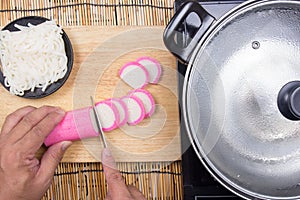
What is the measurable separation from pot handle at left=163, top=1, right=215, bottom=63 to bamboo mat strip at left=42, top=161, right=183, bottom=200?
377 millimetres

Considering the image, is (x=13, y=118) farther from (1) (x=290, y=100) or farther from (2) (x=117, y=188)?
(1) (x=290, y=100)

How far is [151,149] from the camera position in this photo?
1258 millimetres

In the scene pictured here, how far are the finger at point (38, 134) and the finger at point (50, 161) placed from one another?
0.03 m

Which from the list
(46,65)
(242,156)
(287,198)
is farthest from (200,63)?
(46,65)

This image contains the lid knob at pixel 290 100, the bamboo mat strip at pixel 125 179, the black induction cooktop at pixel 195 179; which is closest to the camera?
the lid knob at pixel 290 100

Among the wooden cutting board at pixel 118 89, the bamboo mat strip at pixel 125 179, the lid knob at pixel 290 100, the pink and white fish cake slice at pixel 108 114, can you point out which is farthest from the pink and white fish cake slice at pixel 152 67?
the lid knob at pixel 290 100

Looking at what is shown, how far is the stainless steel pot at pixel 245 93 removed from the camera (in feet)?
3.11

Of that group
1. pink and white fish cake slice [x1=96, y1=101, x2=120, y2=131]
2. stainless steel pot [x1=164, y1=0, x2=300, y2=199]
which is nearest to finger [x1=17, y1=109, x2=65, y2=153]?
pink and white fish cake slice [x1=96, y1=101, x2=120, y2=131]

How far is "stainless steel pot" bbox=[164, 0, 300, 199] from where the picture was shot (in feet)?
3.11

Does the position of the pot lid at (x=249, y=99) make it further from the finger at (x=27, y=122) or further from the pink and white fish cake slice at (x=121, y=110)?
the finger at (x=27, y=122)

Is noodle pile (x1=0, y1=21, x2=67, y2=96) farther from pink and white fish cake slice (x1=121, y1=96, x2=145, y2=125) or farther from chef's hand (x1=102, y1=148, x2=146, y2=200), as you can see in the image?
chef's hand (x1=102, y1=148, x2=146, y2=200)

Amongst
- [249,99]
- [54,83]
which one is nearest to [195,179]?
[249,99]

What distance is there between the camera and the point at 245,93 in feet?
3.15

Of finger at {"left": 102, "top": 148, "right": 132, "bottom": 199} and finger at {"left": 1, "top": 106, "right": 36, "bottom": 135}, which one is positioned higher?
finger at {"left": 1, "top": 106, "right": 36, "bottom": 135}
